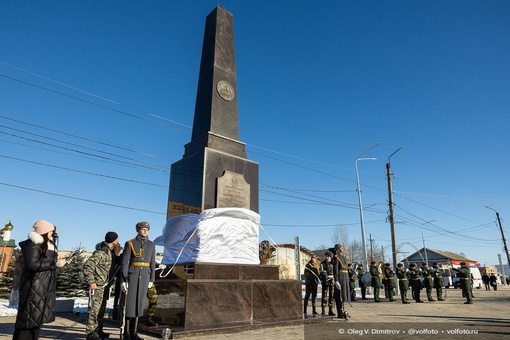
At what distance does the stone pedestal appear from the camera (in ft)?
18.2

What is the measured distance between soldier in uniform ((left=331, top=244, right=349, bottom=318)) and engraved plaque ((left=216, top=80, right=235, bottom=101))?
494cm

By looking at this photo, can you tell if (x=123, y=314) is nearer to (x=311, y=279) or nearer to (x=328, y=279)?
(x=328, y=279)

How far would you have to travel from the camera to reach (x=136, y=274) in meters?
4.98

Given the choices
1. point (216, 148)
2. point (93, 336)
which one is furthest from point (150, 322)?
point (216, 148)

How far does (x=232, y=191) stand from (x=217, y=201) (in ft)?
1.79

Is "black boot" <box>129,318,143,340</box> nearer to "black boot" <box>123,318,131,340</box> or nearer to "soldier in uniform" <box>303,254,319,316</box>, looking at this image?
"black boot" <box>123,318,131,340</box>

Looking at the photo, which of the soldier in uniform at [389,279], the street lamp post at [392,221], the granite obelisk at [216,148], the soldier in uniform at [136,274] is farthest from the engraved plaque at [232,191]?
the street lamp post at [392,221]

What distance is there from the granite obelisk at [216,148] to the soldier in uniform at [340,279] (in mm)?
2374

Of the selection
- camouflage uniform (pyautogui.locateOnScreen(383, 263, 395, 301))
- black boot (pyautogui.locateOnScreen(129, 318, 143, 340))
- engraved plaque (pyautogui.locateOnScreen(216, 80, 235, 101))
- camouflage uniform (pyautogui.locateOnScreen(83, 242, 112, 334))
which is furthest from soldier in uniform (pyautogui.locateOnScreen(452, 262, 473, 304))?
camouflage uniform (pyautogui.locateOnScreen(83, 242, 112, 334))

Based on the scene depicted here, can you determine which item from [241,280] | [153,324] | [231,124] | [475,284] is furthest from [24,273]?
[475,284]

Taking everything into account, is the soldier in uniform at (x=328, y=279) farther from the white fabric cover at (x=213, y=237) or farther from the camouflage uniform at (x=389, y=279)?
the camouflage uniform at (x=389, y=279)

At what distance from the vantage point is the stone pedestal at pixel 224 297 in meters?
5.56

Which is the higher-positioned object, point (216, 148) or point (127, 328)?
point (216, 148)

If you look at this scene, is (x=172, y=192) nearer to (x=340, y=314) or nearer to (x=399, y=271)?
(x=340, y=314)
